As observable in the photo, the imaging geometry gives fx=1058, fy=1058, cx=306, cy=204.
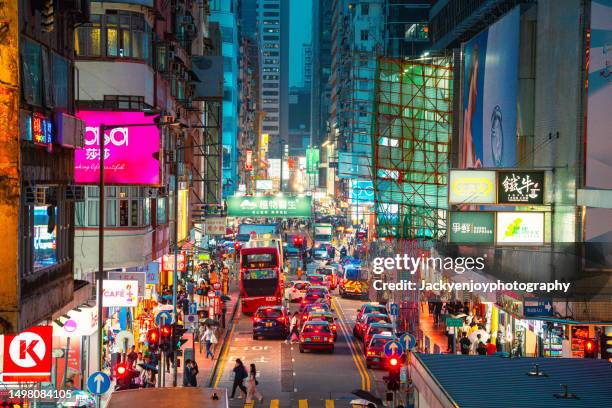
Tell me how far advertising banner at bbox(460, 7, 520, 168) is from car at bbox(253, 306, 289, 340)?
449 inches

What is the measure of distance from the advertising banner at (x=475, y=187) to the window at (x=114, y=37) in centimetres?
1174

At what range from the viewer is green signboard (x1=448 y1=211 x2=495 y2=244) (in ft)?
107

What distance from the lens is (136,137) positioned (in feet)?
111

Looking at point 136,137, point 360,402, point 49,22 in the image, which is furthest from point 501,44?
point 49,22

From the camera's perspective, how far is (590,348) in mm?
32312

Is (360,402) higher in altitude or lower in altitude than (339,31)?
lower

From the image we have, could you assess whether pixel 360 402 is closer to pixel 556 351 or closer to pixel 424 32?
pixel 556 351

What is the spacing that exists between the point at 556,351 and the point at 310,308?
1629 cm

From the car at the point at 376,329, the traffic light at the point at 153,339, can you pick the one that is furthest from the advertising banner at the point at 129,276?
the car at the point at 376,329

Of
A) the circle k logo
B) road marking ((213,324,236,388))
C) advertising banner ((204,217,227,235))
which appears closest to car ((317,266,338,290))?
advertising banner ((204,217,227,235))

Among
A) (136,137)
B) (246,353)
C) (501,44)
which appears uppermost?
(501,44)

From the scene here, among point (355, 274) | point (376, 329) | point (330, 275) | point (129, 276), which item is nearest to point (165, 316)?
point (129, 276)

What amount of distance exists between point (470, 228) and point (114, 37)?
13.5 metres

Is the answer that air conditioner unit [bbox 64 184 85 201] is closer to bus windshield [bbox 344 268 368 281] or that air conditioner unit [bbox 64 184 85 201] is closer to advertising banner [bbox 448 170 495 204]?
advertising banner [bbox 448 170 495 204]
